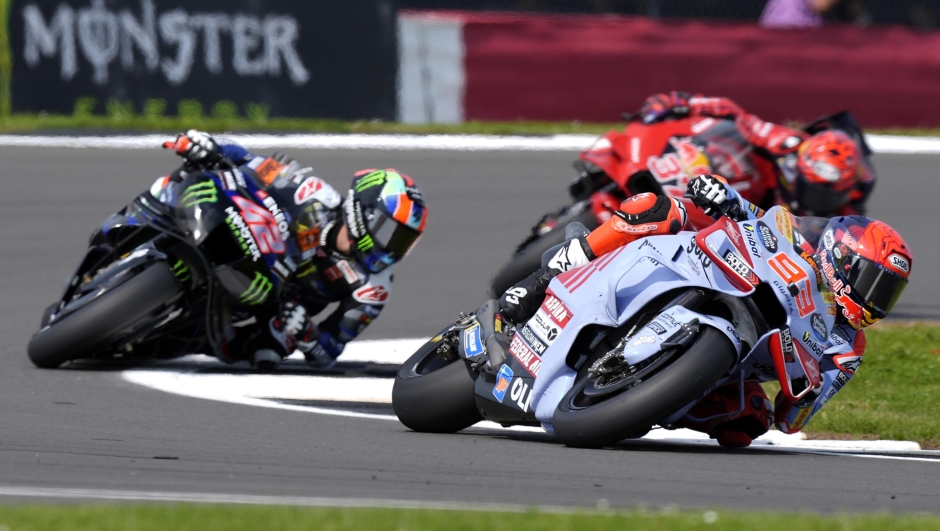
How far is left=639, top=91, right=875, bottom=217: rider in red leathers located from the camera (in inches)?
351

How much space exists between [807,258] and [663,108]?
368 centimetres

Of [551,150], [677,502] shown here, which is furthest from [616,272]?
[551,150]

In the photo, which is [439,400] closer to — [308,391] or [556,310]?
[556,310]

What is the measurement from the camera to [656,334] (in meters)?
5.33

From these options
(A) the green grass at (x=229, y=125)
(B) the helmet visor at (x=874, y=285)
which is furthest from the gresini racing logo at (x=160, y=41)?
(B) the helmet visor at (x=874, y=285)

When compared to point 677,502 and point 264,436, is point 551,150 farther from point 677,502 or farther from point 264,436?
point 677,502

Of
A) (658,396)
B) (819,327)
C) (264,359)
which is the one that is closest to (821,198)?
(819,327)

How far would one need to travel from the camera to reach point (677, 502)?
442 centimetres

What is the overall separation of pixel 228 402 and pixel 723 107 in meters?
4.14

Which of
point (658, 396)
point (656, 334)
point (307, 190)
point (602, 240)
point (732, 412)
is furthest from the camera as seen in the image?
point (307, 190)

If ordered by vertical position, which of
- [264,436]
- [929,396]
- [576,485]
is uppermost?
[576,485]

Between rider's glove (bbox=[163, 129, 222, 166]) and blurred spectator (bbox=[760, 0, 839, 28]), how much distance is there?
27.4ft

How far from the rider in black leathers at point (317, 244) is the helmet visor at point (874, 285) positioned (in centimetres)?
288

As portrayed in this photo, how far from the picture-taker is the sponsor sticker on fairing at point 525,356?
5.72 m
